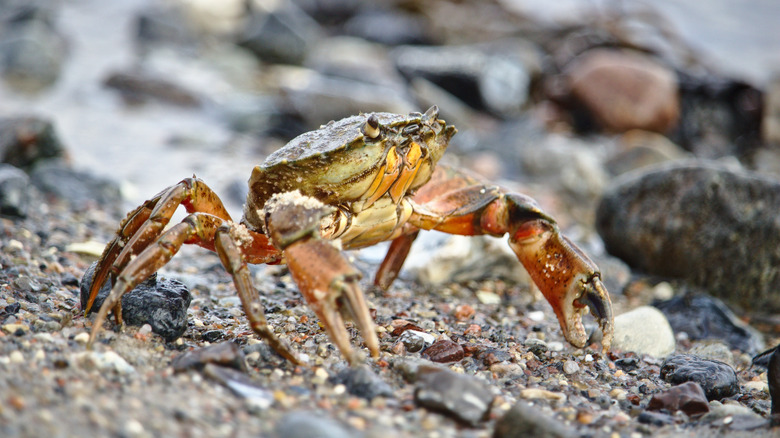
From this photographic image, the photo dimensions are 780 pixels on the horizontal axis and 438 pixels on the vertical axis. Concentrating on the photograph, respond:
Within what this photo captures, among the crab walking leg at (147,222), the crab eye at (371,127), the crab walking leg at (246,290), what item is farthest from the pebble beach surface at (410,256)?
the crab eye at (371,127)

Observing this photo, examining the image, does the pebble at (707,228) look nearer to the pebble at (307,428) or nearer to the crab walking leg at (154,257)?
the crab walking leg at (154,257)

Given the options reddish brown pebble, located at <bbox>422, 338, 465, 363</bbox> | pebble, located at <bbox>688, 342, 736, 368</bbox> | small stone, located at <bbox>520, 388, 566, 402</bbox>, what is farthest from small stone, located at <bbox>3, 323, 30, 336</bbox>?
pebble, located at <bbox>688, 342, 736, 368</bbox>

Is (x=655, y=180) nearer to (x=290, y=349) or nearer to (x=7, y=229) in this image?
(x=290, y=349)

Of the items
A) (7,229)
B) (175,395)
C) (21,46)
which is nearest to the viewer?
(175,395)

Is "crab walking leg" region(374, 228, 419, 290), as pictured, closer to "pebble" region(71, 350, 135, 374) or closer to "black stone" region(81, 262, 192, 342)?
"black stone" region(81, 262, 192, 342)

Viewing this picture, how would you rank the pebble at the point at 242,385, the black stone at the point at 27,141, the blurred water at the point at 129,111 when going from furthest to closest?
the blurred water at the point at 129,111, the black stone at the point at 27,141, the pebble at the point at 242,385

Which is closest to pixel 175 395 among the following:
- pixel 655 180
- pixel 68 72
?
pixel 655 180

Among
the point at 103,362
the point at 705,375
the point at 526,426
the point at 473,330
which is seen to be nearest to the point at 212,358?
the point at 103,362
